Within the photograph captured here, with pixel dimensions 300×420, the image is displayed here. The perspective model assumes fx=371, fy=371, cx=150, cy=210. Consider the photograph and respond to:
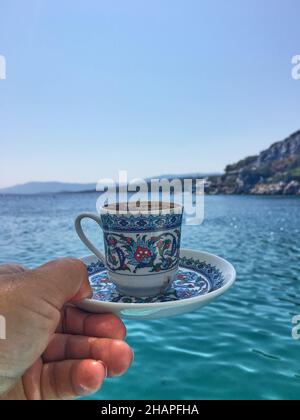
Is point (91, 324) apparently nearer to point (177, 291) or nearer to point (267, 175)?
point (177, 291)

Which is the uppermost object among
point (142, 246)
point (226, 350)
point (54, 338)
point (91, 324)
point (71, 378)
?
point (142, 246)

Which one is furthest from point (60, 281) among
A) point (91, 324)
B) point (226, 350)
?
point (226, 350)

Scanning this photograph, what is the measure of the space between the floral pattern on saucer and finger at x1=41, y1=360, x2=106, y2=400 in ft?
1.01

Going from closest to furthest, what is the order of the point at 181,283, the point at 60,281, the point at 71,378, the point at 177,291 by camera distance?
the point at 60,281, the point at 71,378, the point at 177,291, the point at 181,283

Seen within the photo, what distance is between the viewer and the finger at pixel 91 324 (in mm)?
1762

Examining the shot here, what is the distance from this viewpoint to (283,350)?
6.00 metres

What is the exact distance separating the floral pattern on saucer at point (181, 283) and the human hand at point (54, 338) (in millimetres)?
128

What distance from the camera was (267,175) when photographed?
90.3 metres

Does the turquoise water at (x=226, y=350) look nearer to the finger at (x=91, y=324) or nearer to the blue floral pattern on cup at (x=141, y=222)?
the finger at (x=91, y=324)

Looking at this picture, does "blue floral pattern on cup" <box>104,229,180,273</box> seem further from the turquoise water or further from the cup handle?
the turquoise water

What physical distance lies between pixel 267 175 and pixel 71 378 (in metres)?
93.7
